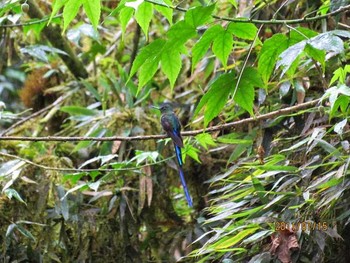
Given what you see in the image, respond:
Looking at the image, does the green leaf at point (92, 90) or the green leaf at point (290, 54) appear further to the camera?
the green leaf at point (92, 90)

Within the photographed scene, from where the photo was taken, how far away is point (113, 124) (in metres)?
2.71

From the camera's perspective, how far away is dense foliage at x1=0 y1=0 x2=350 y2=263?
4.30 feet

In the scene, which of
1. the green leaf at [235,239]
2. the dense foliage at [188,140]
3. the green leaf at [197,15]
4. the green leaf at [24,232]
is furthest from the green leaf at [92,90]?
the green leaf at [197,15]

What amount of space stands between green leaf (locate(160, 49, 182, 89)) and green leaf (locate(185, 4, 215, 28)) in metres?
0.07

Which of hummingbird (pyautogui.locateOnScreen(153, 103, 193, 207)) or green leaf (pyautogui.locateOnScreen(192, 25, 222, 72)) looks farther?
hummingbird (pyautogui.locateOnScreen(153, 103, 193, 207))

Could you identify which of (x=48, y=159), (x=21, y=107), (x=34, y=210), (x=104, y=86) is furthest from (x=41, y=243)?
(x=21, y=107)

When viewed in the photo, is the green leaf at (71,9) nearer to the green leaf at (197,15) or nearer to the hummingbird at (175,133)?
the green leaf at (197,15)

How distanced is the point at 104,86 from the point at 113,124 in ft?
0.71

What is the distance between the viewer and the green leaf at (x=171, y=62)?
4.12ft

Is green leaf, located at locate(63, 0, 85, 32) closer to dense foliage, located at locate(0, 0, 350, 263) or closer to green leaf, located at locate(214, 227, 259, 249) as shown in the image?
dense foliage, located at locate(0, 0, 350, 263)

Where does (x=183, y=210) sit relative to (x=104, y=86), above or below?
below

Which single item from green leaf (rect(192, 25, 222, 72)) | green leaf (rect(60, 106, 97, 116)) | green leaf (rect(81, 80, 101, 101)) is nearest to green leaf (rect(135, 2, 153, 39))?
green leaf (rect(192, 25, 222, 72))

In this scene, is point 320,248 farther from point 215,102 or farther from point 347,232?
point 215,102

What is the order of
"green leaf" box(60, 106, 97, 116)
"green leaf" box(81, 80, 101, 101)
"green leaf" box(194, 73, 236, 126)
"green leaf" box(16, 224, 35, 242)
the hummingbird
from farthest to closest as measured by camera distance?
"green leaf" box(81, 80, 101, 101), "green leaf" box(60, 106, 97, 116), "green leaf" box(16, 224, 35, 242), the hummingbird, "green leaf" box(194, 73, 236, 126)
